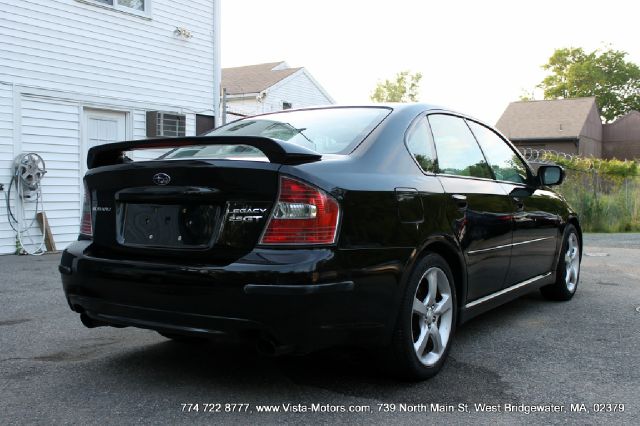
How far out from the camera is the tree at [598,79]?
205 ft

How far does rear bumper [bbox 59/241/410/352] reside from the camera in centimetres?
269

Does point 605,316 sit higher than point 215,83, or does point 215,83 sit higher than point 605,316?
point 215,83

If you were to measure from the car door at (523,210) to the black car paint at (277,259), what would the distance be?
1028mm

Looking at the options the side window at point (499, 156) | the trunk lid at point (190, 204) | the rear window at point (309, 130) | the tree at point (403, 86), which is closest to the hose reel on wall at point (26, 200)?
the rear window at point (309, 130)

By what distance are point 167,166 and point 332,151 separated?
33.0 inches

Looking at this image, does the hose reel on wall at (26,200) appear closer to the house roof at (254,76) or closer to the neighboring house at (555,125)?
the house roof at (254,76)

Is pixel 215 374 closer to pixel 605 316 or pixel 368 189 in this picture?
pixel 368 189

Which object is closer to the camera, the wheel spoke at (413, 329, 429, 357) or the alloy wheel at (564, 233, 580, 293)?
the wheel spoke at (413, 329, 429, 357)

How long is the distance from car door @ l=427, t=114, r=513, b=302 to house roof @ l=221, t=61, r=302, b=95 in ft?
74.4

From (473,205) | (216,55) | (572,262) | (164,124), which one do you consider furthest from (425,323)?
(216,55)

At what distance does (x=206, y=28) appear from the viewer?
12641mm

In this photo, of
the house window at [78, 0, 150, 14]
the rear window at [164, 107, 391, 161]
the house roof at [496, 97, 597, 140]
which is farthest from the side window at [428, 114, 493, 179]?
the house roof at [496, 97, 597, 140]

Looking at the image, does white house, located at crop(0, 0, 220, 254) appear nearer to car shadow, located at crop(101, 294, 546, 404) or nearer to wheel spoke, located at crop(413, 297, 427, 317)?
car shadow, located at crop(101, 294, 546, 404)

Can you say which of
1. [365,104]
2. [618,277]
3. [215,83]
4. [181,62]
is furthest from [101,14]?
[618,277]
